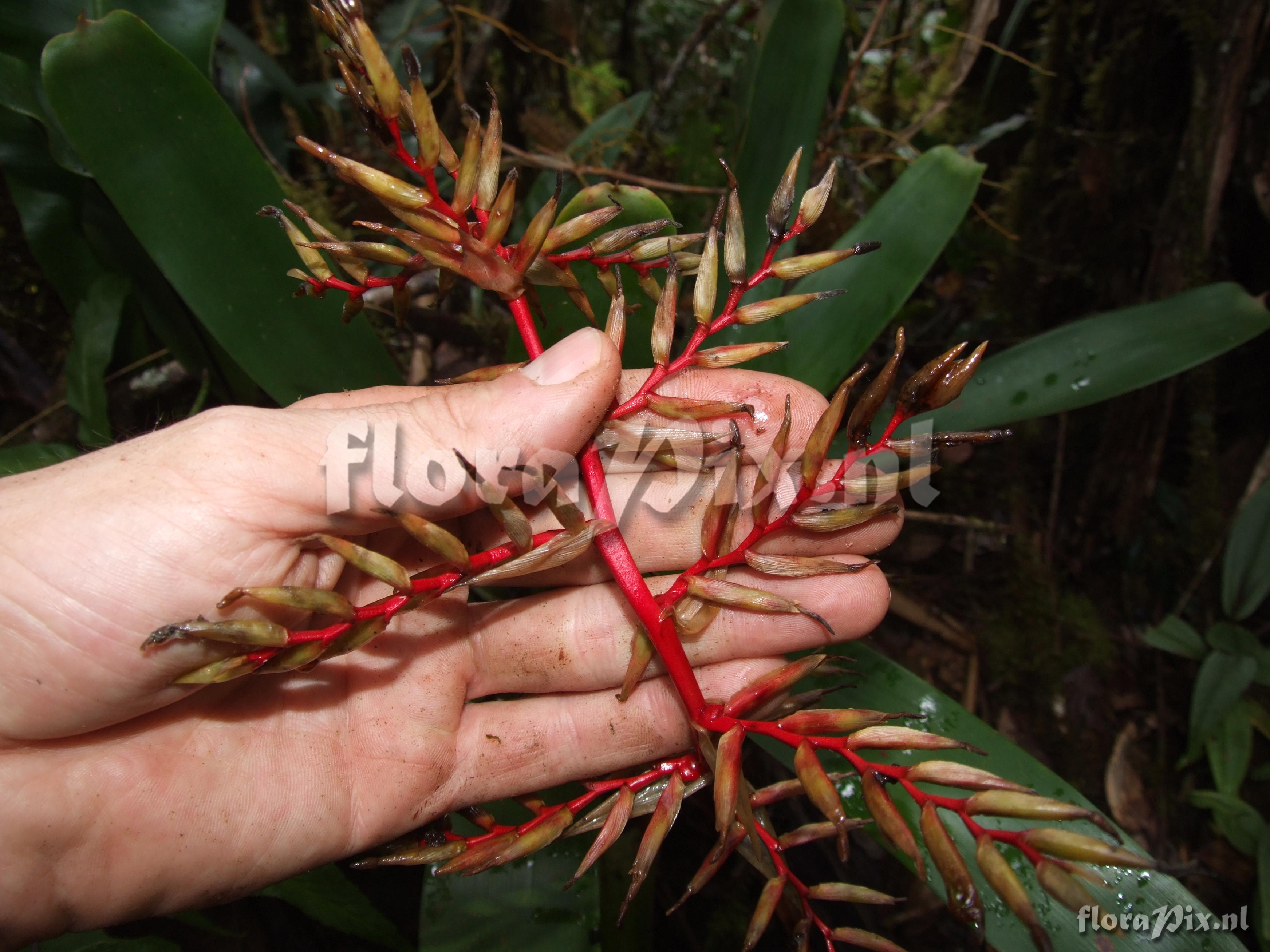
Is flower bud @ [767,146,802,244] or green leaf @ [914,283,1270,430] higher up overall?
flower bud @ [767,146,802,244]

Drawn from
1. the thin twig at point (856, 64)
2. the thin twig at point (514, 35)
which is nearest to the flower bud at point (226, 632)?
the thin twig at point (514, 35)

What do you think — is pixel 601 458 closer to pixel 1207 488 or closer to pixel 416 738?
pixel 416 738

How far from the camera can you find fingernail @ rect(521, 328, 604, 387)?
0.94 meters

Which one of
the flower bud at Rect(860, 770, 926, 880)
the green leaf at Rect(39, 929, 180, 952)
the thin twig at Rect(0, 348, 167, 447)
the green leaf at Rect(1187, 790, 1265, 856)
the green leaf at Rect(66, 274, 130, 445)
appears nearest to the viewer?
the flower bud at Rect(860, 770, 926, 880)

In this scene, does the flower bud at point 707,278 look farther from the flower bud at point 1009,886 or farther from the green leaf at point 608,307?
the flower bud at point 1009,886

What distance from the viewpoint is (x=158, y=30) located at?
4.46ft

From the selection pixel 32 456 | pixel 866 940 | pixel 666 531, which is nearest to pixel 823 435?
pixel 666 531

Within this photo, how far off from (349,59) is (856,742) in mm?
953

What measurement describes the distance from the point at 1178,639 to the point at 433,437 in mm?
1934

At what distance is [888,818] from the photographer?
29.3 inches

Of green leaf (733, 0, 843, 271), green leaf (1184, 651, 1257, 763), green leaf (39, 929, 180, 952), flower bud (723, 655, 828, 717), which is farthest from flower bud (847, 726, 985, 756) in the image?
green leaf (1184, 651, 1257, 763)

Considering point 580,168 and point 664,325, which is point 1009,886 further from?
point 580,168

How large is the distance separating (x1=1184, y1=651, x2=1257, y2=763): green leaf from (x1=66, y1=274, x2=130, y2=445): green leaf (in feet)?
8.07

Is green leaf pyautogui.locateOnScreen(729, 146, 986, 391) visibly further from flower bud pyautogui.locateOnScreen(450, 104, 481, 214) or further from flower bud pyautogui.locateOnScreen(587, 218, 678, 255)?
flower bud pyautogui.locateOnScreen(450, 104, 481, 214)
